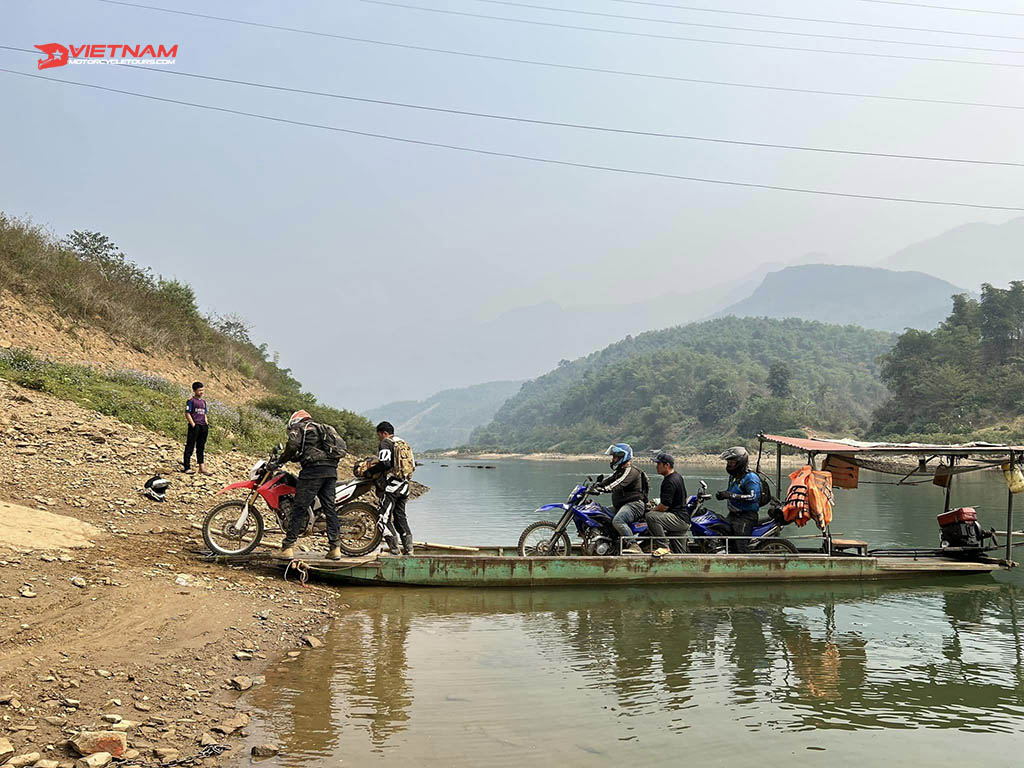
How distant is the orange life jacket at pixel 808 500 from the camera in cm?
1202

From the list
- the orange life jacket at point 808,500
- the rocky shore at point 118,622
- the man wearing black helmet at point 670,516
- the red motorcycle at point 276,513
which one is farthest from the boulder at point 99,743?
the orange life jacket at point 808,500

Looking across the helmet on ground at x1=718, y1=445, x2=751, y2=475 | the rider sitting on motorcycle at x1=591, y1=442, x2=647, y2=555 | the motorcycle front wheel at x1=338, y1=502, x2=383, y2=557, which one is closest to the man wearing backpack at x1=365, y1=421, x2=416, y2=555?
the motorcycle front wheel at x1=338, y1=502, x2=383, y2=557

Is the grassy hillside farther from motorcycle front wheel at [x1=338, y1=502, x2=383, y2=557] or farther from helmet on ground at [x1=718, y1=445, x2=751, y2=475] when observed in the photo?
helmet on ground at [x1=718, y1=445, x2=751, y2=475]

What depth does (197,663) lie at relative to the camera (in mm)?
7020

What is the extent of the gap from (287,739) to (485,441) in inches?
7201

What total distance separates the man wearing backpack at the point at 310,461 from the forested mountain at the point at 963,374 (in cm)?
7206

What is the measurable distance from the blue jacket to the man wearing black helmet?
876 millimetres

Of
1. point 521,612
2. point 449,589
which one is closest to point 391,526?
point 449,589

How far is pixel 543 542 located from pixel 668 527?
210 centimetres

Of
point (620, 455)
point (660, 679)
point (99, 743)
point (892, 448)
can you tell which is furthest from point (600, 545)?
point (99, 743)

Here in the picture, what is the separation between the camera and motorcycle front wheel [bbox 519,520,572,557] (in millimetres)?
12125

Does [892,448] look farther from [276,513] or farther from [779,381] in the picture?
[779,381]

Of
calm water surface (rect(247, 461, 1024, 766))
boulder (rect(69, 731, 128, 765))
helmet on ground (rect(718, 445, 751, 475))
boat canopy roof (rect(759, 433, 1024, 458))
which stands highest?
boat canopy roof (rect(759, 433, 1024, 458))

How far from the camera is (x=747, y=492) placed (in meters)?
12.4
